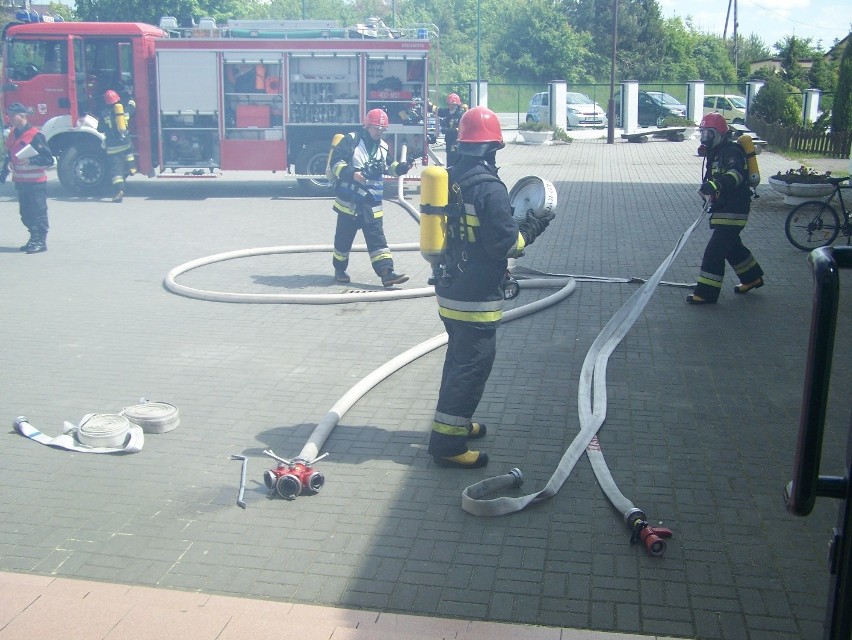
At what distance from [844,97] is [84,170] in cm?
1829

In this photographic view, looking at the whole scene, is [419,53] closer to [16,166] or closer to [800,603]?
[16,166]

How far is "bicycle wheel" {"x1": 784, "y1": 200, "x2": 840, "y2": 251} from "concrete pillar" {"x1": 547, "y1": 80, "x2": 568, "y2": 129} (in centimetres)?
2094

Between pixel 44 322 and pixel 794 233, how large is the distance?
29.7ft

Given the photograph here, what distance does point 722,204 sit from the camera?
8.88m

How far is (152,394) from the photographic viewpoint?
21.8 ft

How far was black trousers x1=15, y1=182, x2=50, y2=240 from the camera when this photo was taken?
464 inches

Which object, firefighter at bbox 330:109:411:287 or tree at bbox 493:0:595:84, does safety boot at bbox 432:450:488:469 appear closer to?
firefighter at bbox 330:109:411:287

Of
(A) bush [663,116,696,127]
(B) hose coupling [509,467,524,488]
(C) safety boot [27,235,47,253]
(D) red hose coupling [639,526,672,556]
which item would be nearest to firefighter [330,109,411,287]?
(C) safety boot [27,235,47,253]

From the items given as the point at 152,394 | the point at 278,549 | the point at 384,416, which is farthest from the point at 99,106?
the point at 278,549

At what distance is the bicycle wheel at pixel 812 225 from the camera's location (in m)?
11.5

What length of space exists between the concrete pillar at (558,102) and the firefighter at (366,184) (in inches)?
924

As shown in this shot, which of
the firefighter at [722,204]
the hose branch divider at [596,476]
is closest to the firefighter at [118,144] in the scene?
the firefighter at [722,204]

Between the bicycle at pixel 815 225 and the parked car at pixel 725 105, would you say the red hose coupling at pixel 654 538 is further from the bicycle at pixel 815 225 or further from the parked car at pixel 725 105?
the parked car at pixel 725 105

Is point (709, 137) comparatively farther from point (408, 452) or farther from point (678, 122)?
point (678, 122)
